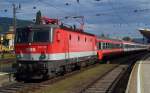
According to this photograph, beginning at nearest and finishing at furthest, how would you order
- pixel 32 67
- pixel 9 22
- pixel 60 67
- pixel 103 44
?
pixel 32 67, pixel 60 67, pixel 103 44, pixel 9 22

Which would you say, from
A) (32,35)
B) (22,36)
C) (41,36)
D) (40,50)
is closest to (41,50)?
(40,50)

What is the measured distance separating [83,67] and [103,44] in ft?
37.4

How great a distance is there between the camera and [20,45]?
839 inches

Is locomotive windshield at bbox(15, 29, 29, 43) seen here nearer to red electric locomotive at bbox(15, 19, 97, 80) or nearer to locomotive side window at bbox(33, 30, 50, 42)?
red electric locomotive at bbox(15, 19, 97, 80)

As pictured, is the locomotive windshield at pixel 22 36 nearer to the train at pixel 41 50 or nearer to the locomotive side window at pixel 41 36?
the train at pixel 41 50

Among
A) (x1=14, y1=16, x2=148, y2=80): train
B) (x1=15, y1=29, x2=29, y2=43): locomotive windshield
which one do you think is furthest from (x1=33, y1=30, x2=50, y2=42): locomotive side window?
(x1=15, y1=29, x2=29, y2=43): locomotive windshield

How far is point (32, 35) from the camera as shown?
2122 cm

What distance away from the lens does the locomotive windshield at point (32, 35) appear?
20.9 metres

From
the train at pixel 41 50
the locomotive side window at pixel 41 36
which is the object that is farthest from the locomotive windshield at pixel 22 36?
the locomotive side window at pixel 41 36

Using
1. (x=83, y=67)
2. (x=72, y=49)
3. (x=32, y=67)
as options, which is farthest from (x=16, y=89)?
(x=83, y=67)

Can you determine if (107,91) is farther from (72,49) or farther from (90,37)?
(90,37)

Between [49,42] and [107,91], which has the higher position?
[49,42]

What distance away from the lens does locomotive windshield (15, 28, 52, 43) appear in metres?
20.9

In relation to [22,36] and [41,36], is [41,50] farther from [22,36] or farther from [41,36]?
[22,36]
